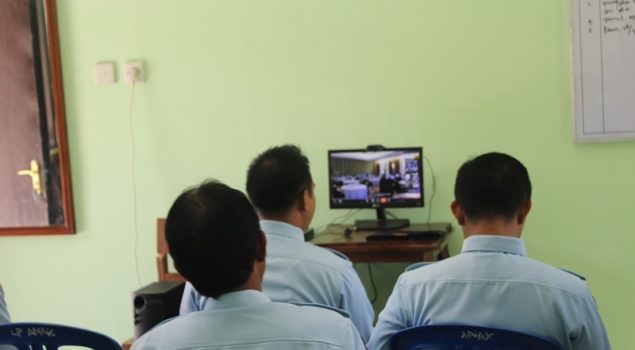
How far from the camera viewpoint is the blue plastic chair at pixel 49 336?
5.17ft

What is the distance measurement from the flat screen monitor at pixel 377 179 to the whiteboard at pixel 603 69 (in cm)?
79

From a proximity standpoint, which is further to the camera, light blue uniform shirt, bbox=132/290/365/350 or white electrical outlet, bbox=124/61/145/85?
white electrical outlet, bbox=124/61/145/85

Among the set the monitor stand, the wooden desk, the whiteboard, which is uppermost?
the whiteboard

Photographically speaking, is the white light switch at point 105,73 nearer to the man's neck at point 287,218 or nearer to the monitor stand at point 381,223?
the monitor stand at point 381,223

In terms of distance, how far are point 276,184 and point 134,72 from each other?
195 centimetres

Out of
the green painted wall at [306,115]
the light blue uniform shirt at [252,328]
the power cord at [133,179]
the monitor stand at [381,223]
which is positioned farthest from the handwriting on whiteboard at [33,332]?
the power cord at [133,179]

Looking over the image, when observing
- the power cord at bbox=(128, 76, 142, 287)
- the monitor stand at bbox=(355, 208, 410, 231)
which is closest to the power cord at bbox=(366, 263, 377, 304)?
the monitor stand at bbox=(355, 208, 410, 231)

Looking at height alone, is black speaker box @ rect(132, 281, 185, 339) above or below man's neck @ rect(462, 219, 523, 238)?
below

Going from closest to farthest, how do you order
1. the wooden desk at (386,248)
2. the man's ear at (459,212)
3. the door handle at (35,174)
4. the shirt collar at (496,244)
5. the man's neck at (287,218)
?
the shirt collar at (496,244), the man's ear at (459,212), the man's neck at (287,218), the wooden desk at (386,248), the door handle at (35,174)

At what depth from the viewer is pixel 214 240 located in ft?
3.89

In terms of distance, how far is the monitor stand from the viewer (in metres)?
3.11

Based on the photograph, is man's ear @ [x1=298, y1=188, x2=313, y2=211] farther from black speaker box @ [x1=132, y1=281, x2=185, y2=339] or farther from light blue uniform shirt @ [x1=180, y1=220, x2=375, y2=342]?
black speaker box @ [x1=132, y1=281, x2=185, y2=339]

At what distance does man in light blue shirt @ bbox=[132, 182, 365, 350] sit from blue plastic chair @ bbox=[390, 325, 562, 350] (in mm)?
198

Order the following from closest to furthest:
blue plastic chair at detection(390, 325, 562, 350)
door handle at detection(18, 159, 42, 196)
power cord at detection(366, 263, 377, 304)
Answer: blue plastic chair at detection(390, 325, 562, 350) → power cord at detection(366, 263, 377, 304) → door handle at detection(18, 159, 42, 196)
